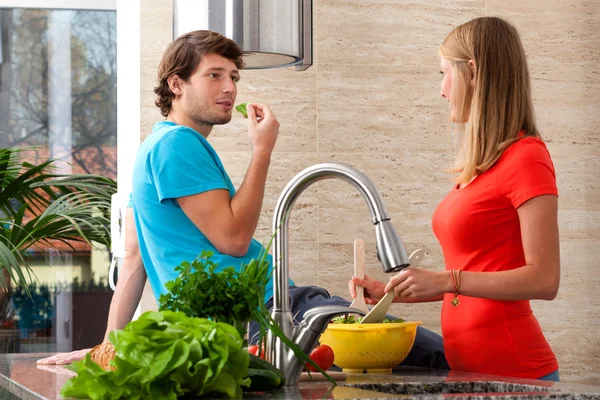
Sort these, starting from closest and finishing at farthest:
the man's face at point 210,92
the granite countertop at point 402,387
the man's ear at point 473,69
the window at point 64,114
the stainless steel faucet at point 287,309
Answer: the granite countertop at point 402,387 < the stainless steel faucet at point 287,309 < the man's ear at point 473,69 < the man's face at point 210,92 < the window at point 64,114

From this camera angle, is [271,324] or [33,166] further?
[33,166]

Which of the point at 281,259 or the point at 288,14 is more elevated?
the point at 288,14

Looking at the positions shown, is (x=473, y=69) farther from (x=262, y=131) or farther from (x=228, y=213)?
(x=228, y=213)

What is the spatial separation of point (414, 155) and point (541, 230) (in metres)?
1.76

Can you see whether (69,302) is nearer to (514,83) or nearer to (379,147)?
(379,147)

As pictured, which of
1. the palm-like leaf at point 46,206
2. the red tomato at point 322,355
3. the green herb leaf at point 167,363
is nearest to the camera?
the green herb leaf at point 167,363

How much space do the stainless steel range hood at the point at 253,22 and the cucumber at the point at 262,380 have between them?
128 cm

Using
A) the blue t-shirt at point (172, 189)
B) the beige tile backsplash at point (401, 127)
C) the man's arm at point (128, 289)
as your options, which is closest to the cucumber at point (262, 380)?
the blue t-shirt at point (172, 189)

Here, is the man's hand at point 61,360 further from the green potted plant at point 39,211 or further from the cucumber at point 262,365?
the green potted plant at point 39,211

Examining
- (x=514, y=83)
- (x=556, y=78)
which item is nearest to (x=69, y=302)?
(x=556, y=78)

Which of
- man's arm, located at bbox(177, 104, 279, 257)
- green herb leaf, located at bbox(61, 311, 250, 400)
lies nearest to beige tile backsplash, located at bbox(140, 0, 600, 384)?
man's arm, located at bbox(177, 104, 279, 257)

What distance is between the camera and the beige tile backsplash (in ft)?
11.2

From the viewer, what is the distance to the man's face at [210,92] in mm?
2260

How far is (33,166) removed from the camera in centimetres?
389
